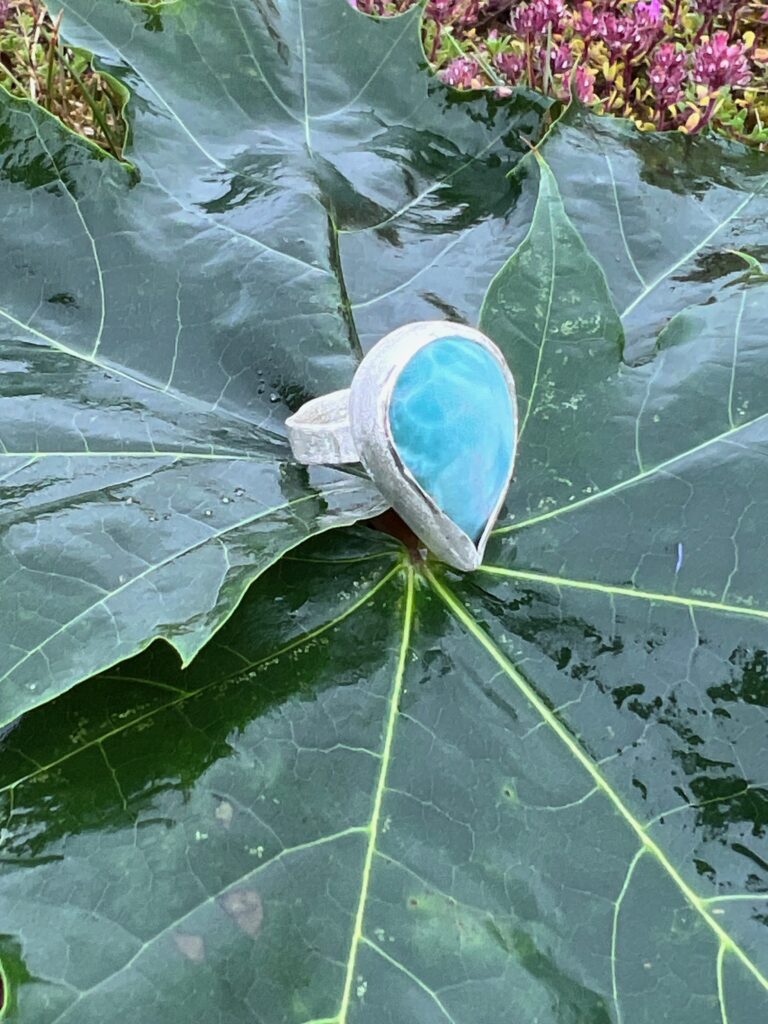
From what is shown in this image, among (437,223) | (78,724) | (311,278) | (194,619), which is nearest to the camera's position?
(194,619)

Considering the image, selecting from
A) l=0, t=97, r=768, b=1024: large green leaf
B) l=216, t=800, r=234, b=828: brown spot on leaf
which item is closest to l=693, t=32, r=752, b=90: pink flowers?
l=0, t=97, r=768, b=1024: large green leaf

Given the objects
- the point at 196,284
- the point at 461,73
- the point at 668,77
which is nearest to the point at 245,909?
the point at 196,284

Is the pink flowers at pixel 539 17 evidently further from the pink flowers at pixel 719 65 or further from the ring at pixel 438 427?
the ring at pixel 438 427

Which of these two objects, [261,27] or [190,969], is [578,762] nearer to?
[190,969]

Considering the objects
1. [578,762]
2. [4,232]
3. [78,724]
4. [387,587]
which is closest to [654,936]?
[578,762]

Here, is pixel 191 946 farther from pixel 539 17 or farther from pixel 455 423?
pixel 539 17

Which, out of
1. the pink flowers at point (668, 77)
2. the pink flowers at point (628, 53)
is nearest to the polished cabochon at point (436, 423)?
the pink flowers at point (628, 53)

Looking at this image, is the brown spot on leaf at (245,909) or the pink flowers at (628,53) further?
the pink flowers at (628,53)
